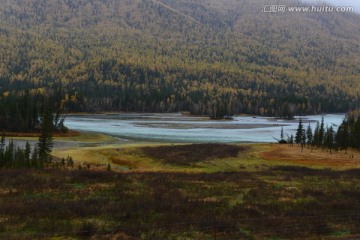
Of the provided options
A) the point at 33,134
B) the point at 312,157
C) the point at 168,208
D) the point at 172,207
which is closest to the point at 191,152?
the point at 312,157

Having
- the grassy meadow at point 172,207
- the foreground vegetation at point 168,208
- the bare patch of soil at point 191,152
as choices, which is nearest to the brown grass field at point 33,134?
Result: the bare patch of soil at point 191,152

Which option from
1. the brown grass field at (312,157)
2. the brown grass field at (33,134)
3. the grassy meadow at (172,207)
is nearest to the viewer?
the grassy meadow at (172,207)

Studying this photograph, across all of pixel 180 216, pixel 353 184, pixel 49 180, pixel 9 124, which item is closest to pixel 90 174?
pixel 49 180

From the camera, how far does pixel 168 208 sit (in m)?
29.8

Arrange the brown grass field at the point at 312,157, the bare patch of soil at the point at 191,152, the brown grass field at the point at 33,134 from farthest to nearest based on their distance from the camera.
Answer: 1. the brown grass field at the point at 33,134
2. the bare patch of soil at the point at 191,152
3. the brown grass field at the point at 312,157

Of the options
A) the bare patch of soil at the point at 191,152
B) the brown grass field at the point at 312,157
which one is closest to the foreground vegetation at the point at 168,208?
the bare patch of soil at the point at 191,152

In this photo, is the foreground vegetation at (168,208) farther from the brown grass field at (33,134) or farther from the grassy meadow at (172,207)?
the brown grass field at (33,134)

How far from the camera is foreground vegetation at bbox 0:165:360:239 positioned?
23922 millimetres

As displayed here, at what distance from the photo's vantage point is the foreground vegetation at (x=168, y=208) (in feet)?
78.5

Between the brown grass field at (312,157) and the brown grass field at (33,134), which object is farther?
the brown grass field at (33,134)

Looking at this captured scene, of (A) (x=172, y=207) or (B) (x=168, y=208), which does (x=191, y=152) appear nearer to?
(A) (x=172, y=207)

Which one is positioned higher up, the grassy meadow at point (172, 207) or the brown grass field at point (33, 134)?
the grassy meadow at point (172, 207)

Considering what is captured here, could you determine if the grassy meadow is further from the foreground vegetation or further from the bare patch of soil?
the bare patch of soil

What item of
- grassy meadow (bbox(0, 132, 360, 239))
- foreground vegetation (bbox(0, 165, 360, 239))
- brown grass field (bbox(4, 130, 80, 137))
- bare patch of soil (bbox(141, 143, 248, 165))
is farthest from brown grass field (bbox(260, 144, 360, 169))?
brown grass field (bbox(4, 130, 80, 137))
